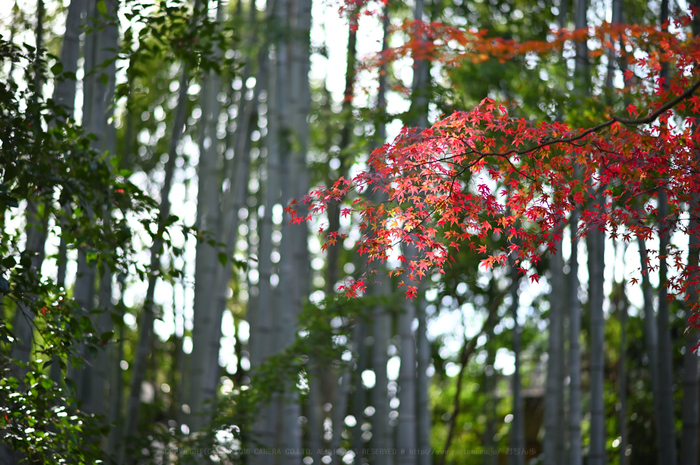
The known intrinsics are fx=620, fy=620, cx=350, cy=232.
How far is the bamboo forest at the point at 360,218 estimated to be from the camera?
6.46 ft

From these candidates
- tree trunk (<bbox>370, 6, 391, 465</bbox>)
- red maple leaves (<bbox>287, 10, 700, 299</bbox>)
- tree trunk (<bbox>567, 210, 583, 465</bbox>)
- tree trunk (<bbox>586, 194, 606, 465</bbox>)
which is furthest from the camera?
tree trunk (<bbox>370, 6, 391, 465</bbox>)

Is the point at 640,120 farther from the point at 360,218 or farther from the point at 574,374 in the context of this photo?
the point at 574,374

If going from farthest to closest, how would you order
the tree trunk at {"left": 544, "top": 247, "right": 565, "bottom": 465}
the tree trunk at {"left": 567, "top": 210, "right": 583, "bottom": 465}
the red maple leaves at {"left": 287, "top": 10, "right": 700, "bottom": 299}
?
the tree trunk at {"left": 544, "top": 247, "right": 565, "bottom": 465}
the tree trunk at {"left": 567, "top": 210, "right": 583, "bottom": 465}
the red maple leaves at {"left": 287, "top": 10, "right": 700, "bottom": 299}

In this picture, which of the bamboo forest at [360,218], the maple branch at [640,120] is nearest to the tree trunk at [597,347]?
the bamboo forest at [360,218]

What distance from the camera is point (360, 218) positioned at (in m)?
3.12

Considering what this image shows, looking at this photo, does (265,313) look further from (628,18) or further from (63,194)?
(628,18)

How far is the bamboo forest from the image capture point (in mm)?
1970

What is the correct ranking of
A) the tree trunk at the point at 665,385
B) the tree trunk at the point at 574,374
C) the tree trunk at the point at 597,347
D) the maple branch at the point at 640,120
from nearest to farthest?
the maple branch at the point at 640,120
the tree trunk at the point at 665,385
the tree trunk at the point at 597,347
the tree trunk at the point at 574,374

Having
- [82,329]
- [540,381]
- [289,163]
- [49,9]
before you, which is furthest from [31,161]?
[540,381]

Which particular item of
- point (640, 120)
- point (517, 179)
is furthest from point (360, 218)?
point (640, 120)

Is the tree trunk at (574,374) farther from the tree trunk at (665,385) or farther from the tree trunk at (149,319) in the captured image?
the tree trunk at (149,319)

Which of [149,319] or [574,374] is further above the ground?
[149,319]

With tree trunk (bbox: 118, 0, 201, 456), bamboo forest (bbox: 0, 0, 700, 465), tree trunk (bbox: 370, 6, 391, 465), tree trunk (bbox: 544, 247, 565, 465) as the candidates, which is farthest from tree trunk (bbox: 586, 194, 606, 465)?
tree trunk (bbox: 118, 0, 201, 456)

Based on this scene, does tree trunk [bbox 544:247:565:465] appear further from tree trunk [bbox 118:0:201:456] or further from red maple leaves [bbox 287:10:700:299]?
tree trunk [bbox 118:0:201:456]
